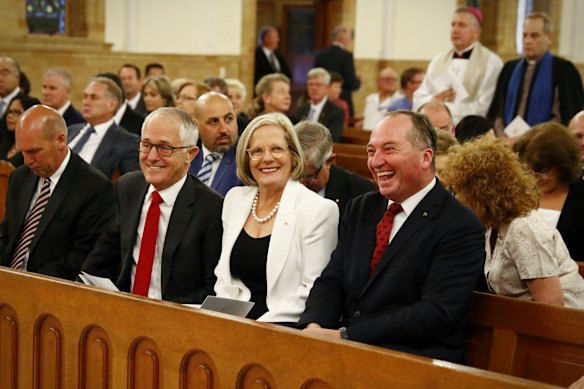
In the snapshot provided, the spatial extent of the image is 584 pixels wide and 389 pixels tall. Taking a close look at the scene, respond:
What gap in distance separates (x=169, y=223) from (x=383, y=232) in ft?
3.62

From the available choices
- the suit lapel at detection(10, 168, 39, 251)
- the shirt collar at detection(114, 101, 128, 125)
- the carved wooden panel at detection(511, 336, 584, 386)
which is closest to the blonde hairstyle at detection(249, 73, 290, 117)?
the shirt collar at detection(114, 101, 128, 125)

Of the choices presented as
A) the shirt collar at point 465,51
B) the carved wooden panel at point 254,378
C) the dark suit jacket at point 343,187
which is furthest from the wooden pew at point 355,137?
the carved wooden panel at point 254,378

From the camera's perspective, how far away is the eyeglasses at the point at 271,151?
371 centimetres

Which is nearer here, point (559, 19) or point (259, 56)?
point (259, 56)

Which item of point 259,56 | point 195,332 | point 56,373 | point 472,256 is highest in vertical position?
point 259,56

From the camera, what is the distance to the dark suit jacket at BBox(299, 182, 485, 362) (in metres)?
2.94

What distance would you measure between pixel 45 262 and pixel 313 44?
14.4 meters

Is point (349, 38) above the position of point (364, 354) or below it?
above

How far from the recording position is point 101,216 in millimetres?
4387

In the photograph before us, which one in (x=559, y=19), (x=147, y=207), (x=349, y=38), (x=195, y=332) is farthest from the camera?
(x=559, y=19)

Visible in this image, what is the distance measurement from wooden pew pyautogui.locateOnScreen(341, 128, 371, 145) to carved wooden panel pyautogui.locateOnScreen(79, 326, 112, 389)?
6288mm

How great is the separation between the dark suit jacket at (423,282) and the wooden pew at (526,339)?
Answer: 0.40ft

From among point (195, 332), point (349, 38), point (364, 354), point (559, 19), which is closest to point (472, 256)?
point (364, 354)

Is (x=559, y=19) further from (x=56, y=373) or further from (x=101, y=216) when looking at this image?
(x=56, y=373)
